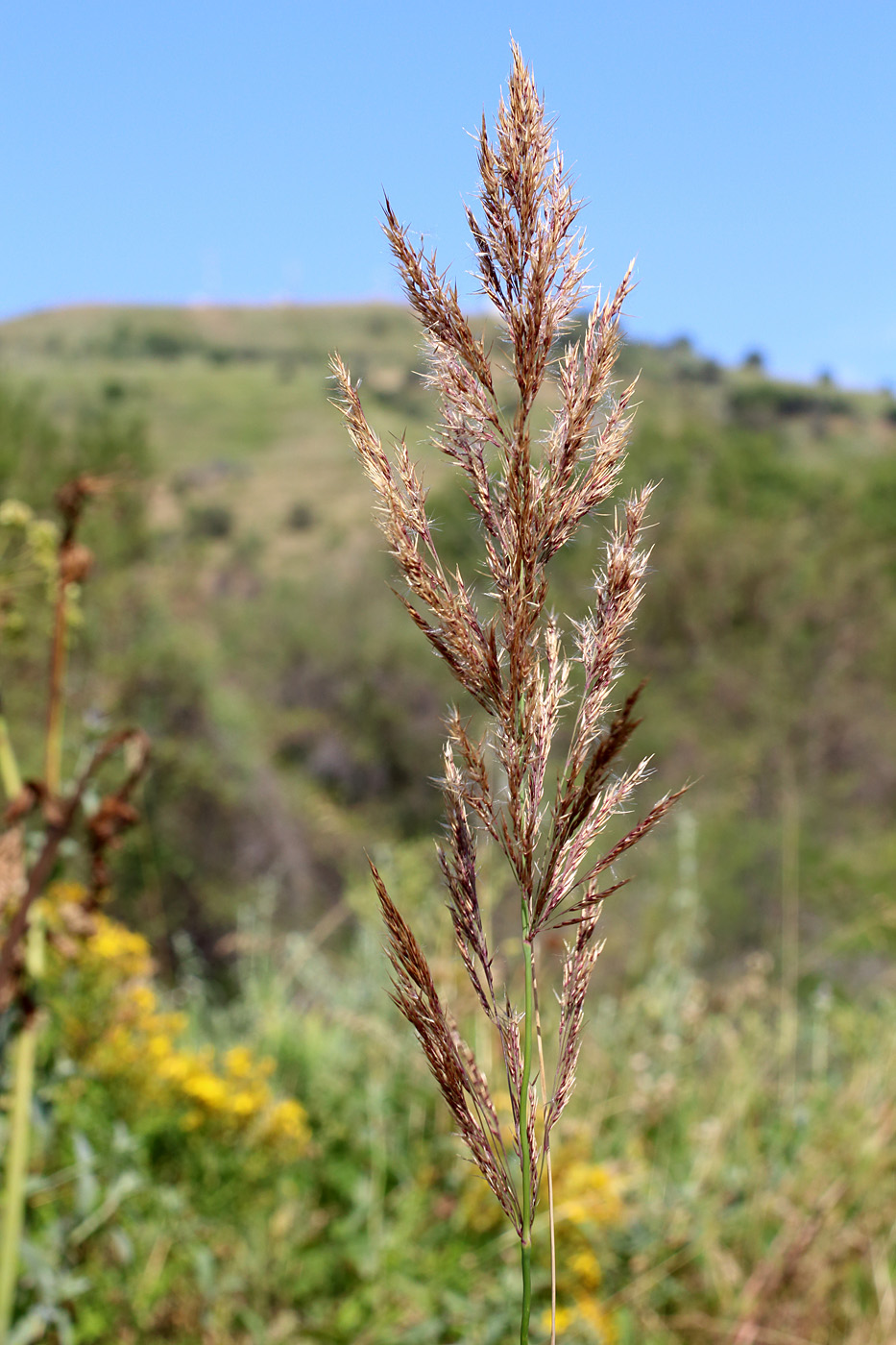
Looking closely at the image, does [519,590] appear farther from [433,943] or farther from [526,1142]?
[433,943]

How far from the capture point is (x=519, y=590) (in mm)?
784

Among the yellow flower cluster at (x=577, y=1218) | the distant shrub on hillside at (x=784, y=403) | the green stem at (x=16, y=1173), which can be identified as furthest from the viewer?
the distant shrub on hillside at (x=784, y=403)

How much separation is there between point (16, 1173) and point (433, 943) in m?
2.76

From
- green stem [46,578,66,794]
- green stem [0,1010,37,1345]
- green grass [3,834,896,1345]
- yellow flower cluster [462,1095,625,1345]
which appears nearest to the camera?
green stem [0,1010,37,1345]

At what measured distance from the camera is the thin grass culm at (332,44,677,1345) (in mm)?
785

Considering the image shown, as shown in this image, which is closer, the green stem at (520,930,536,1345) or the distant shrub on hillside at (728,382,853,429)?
the green stem at (520,930,536,1345)

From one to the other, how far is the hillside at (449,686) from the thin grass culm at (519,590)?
79 mm

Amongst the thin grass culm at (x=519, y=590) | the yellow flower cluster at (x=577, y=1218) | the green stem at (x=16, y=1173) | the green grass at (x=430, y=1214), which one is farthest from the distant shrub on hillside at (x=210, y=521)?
the thin grass culm at (x=519, y=590)

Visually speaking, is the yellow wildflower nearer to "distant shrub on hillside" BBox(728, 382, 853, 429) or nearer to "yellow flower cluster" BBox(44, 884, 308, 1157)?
"yellow flower cluster" BBox(44, 884, 308, 1157)

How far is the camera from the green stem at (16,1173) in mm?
1646

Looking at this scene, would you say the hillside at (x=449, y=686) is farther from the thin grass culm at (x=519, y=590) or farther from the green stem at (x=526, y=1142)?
the green stem at (x=526, y=1142)

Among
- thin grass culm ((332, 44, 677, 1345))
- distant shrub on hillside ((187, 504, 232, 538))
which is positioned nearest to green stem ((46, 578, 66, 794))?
thin grass culm ((332, 44, 677, 1345))

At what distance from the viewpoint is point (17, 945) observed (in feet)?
5.26

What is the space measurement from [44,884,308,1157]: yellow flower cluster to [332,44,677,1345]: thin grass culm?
216 centimetres
